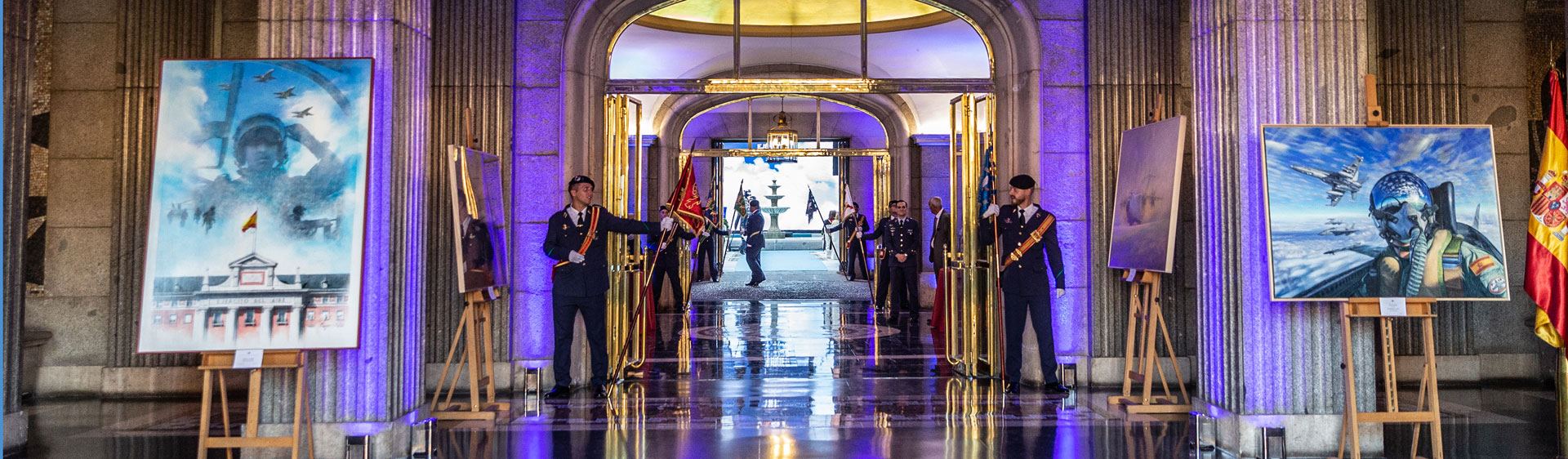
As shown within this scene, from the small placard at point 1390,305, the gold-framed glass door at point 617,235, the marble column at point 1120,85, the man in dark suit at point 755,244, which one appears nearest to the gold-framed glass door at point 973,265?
the marble column at point 1120,85

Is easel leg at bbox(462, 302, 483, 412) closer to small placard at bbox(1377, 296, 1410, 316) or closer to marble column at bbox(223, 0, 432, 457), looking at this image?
marble column at bbox(223, 0, 432, 457)

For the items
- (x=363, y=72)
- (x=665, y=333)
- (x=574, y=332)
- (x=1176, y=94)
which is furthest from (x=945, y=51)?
(x=363, y=72)

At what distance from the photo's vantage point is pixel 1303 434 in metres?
4.67

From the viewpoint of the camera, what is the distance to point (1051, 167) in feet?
22.7

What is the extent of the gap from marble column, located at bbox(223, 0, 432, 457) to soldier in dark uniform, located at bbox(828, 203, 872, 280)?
9.44 meters

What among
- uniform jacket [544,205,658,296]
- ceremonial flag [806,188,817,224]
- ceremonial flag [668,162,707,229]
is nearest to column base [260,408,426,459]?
uniform jacket [544,205,658,296]

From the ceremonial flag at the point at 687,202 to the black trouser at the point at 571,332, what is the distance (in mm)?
1063

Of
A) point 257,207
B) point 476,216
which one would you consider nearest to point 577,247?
point 476,216

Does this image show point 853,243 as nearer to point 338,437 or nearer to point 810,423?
point 810,423

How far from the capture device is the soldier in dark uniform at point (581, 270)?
6.38 m

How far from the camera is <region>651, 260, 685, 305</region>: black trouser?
1265 centimetres

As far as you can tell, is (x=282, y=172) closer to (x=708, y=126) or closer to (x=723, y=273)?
(x=708, y=126)

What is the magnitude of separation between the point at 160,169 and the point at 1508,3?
27.5 ft

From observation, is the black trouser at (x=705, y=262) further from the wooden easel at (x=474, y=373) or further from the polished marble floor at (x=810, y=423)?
the wooden easel at (x=474, y=373)
